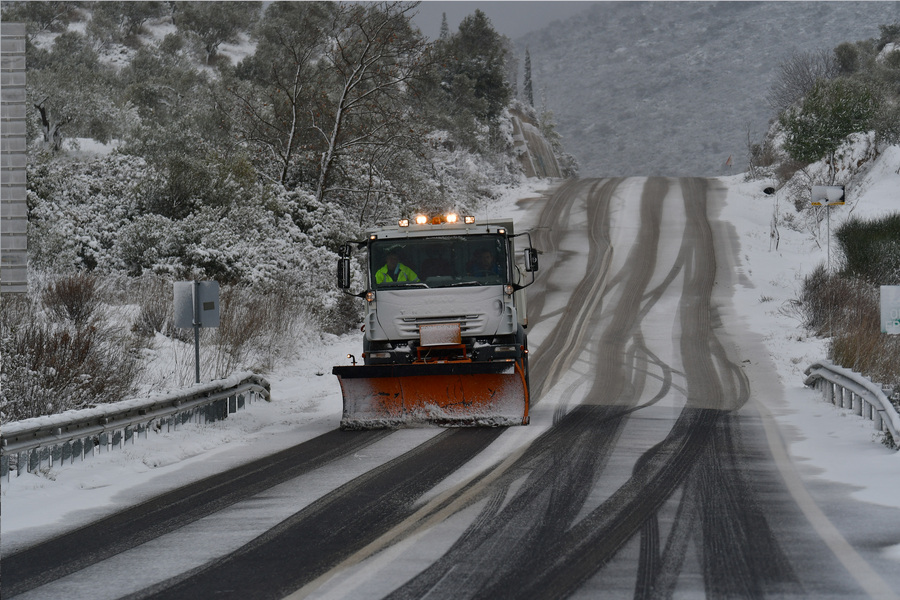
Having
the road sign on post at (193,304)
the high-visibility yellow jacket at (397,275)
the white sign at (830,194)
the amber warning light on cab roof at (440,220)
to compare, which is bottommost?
the road sign on post at (193,304)

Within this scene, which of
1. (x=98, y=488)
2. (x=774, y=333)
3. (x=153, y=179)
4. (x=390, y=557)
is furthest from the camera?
(x=153, y=179)

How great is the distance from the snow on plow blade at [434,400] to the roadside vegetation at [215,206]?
11.0 ft

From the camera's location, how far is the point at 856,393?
12070 mm

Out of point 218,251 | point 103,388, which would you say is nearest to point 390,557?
point 103,388

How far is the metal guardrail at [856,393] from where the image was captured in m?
10.1

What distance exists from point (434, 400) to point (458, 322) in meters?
1.14

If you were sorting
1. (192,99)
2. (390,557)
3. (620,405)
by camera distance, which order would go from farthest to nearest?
(192,99) < (620,405) < (390,557)

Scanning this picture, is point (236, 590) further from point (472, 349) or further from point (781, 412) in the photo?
point (781, 412)

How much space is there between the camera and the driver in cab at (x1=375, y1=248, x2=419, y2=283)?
1297 cm

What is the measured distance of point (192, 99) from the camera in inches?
2106

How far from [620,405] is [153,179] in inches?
661

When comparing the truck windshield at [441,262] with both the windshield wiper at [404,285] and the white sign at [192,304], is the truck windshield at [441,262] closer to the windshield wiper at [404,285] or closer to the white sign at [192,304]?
the windshield wiper at [404,285]

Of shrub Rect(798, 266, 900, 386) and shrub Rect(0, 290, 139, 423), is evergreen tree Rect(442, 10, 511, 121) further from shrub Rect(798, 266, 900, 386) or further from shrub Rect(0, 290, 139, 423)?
shrub Rect(0, 290, 139, 423)

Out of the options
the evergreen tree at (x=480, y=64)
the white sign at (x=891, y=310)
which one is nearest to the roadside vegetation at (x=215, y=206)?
the evergreen tree at (x=480, y=64)
